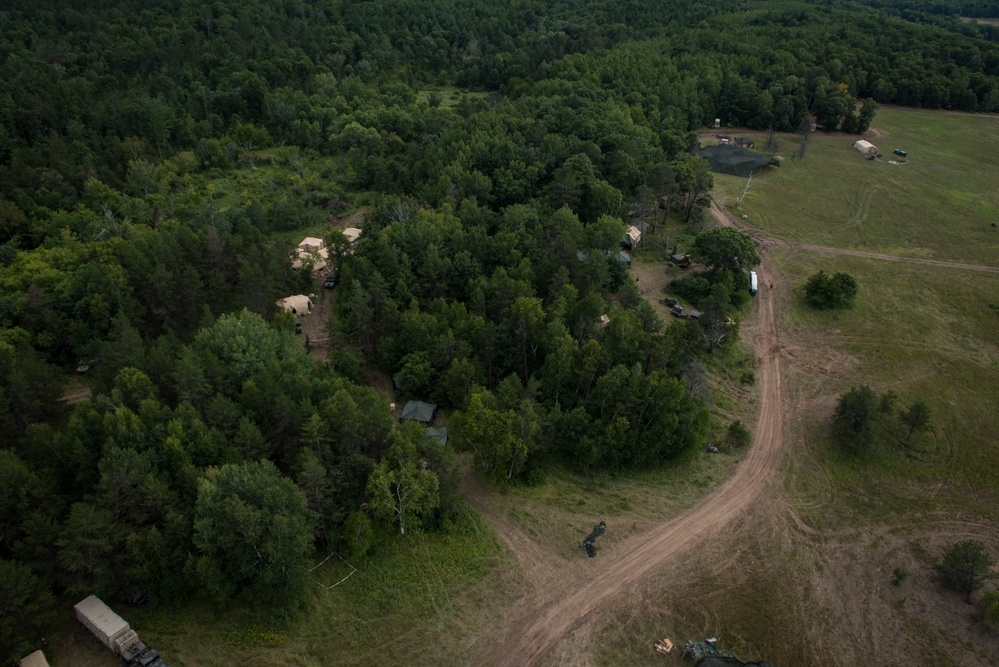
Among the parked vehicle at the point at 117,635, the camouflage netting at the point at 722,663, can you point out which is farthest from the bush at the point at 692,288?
the parked vehicle at the point at 117,635

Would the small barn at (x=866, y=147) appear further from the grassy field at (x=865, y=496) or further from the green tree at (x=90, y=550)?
the green tree at (x=90, y=550)

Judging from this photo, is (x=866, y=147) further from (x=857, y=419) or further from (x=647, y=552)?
(x=647, y=552)

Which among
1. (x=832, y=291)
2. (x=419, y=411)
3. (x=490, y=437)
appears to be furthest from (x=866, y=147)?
(x=490, y=437)

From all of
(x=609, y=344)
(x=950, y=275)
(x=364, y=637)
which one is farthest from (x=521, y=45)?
(x=364, y=637)

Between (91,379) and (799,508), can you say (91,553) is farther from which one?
(799,508)

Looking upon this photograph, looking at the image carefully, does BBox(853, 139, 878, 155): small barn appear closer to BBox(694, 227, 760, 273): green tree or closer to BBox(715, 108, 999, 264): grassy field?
BBox(715, 108, 999, 264): grassy field
